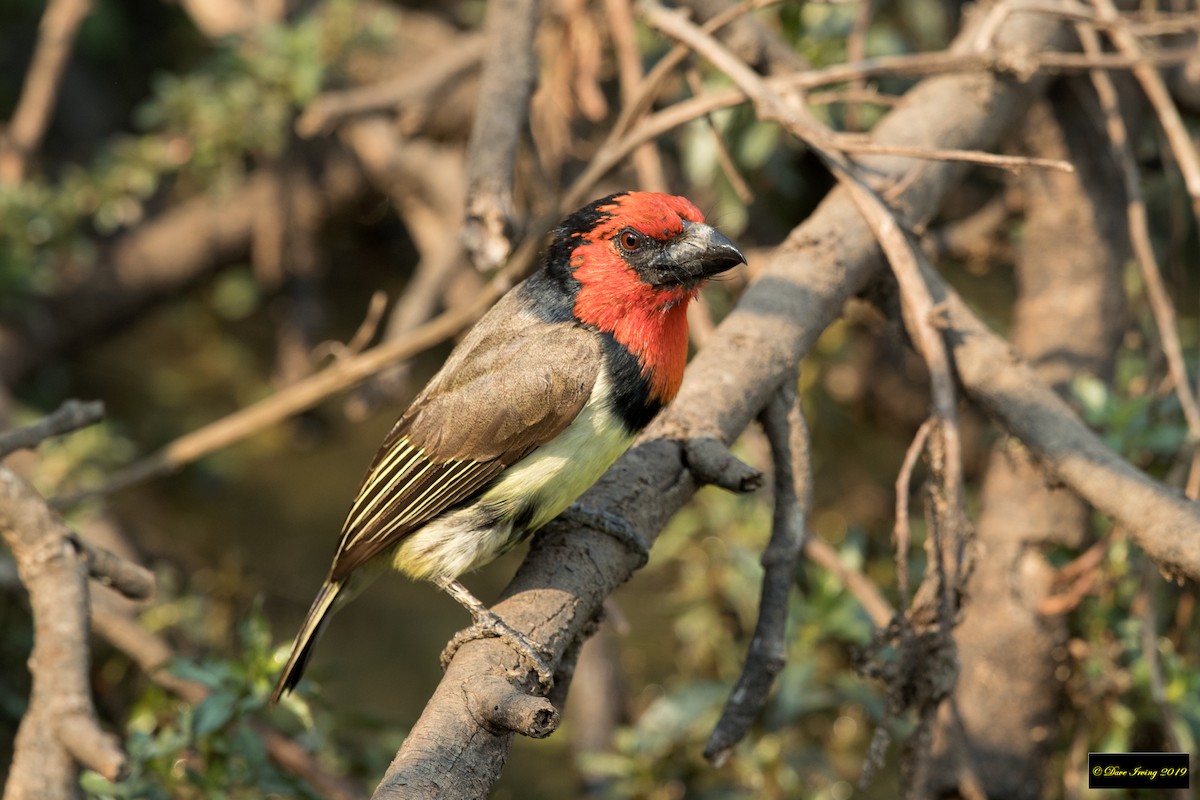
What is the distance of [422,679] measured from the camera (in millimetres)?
5488

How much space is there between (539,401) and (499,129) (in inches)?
31.9

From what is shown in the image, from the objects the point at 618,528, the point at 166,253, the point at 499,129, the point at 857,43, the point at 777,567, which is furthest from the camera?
the point at 166,253

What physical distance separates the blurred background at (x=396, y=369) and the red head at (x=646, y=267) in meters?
0.20

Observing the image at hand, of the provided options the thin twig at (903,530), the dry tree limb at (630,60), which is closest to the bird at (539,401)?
the thin twig at (903,530)

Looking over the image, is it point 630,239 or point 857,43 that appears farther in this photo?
point 857,43

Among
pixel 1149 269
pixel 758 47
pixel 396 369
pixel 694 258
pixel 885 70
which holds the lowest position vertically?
pixel 694 258

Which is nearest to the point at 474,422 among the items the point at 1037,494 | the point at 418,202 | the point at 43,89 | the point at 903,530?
the point at 903,530

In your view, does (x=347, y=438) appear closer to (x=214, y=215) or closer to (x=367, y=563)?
(x=214, y=215)

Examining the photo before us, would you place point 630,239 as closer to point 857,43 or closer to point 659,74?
point 659,74

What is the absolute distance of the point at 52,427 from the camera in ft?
9.26

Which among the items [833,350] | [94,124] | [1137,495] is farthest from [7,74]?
[1137,495]

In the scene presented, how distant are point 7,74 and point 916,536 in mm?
5129

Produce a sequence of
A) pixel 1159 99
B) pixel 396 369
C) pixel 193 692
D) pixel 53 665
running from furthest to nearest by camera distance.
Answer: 1. pixel 396 369
2. pixel 1159 99
3. pixel 193 692
4. pixel 53 665

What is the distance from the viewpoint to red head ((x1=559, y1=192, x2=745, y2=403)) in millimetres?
2723
